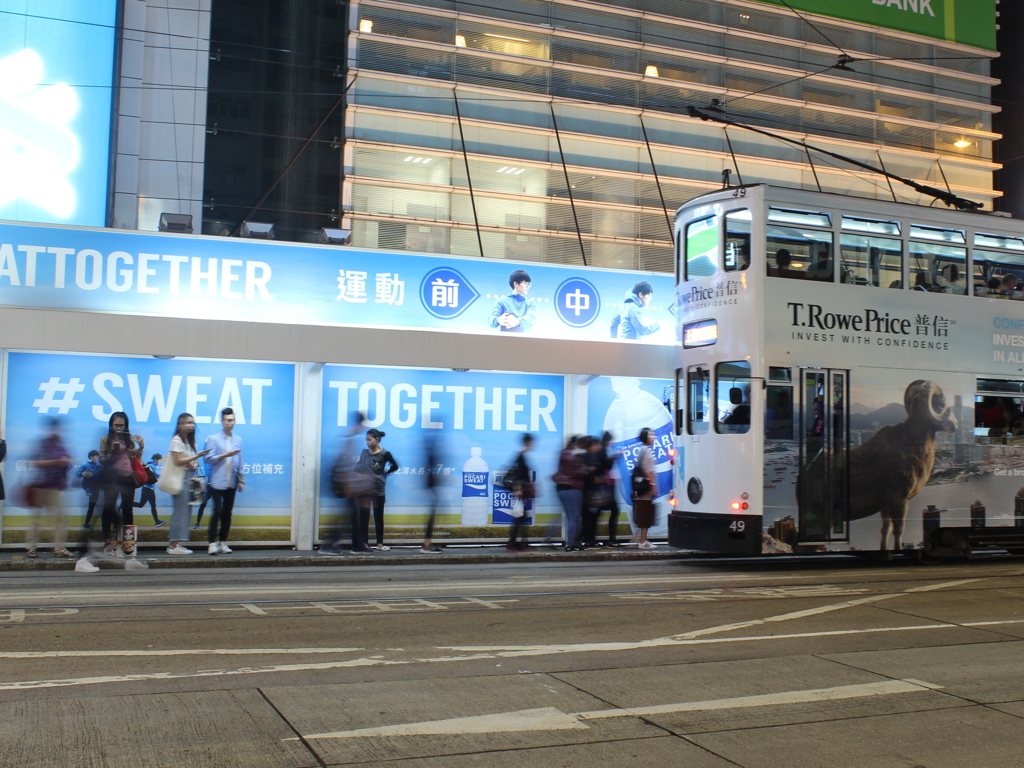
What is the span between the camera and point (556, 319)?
624 inches

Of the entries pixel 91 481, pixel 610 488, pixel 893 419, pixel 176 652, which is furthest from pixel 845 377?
pixel 91 481

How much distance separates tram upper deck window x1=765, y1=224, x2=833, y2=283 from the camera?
41.3 ft

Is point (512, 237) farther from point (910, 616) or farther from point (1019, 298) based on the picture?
point (910, 616)

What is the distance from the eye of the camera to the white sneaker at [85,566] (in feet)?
38.6

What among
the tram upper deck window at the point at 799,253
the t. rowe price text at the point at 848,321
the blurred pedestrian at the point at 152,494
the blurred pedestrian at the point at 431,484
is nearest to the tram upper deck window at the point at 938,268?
the t. rowe price text at the point at 848,321

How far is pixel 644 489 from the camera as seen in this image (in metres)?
15.4

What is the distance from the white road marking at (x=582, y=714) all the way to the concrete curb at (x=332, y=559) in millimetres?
8160

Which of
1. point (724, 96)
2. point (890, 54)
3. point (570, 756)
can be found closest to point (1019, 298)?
point (570, 756)

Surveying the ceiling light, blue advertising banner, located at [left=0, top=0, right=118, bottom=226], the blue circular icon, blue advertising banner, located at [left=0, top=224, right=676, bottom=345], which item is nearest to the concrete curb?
blue advertising banner, located at [left=0, top=224, right=676, bottom=345]

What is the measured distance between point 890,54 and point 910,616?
2784 cm

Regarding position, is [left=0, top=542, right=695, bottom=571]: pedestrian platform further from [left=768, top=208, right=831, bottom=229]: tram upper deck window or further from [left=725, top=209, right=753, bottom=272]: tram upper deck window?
[left=768, top=208, right=831, bottom=229]: tram upper deck window

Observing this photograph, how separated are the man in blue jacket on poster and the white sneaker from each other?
8.73 m

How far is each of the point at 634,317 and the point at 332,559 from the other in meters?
6.60

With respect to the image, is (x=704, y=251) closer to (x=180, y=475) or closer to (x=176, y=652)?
(x=180, y=475)
